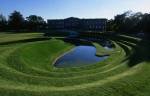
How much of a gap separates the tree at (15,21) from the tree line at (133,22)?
56677mm

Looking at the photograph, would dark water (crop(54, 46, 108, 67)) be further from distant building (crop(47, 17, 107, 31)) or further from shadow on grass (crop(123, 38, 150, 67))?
distant building (crop(47, 17, 107, 31))

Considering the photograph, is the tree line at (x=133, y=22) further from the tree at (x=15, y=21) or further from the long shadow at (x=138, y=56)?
the tree at (x=15, y=21)

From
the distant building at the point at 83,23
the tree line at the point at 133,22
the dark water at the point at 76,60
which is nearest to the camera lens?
the dark water at the point at 76,60

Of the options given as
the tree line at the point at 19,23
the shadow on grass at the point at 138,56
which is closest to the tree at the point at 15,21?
the tree line at the point at 19,23

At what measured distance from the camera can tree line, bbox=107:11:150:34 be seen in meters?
77.8

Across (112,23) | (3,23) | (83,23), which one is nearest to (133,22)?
(112,23)

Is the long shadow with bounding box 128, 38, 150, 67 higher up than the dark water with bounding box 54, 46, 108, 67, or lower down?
higher up

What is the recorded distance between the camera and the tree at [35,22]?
127419 millimetres

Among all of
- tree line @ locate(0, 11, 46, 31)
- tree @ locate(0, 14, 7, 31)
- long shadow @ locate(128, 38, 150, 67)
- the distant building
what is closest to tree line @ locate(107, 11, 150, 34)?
the distant building

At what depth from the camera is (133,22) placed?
91.1 meters

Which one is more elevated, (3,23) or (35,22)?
(35,22)

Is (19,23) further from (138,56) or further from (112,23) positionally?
(138,56)

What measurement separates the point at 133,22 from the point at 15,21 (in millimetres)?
69045

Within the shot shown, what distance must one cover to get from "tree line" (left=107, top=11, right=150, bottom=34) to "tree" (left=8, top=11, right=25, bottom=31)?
56.7 meters
